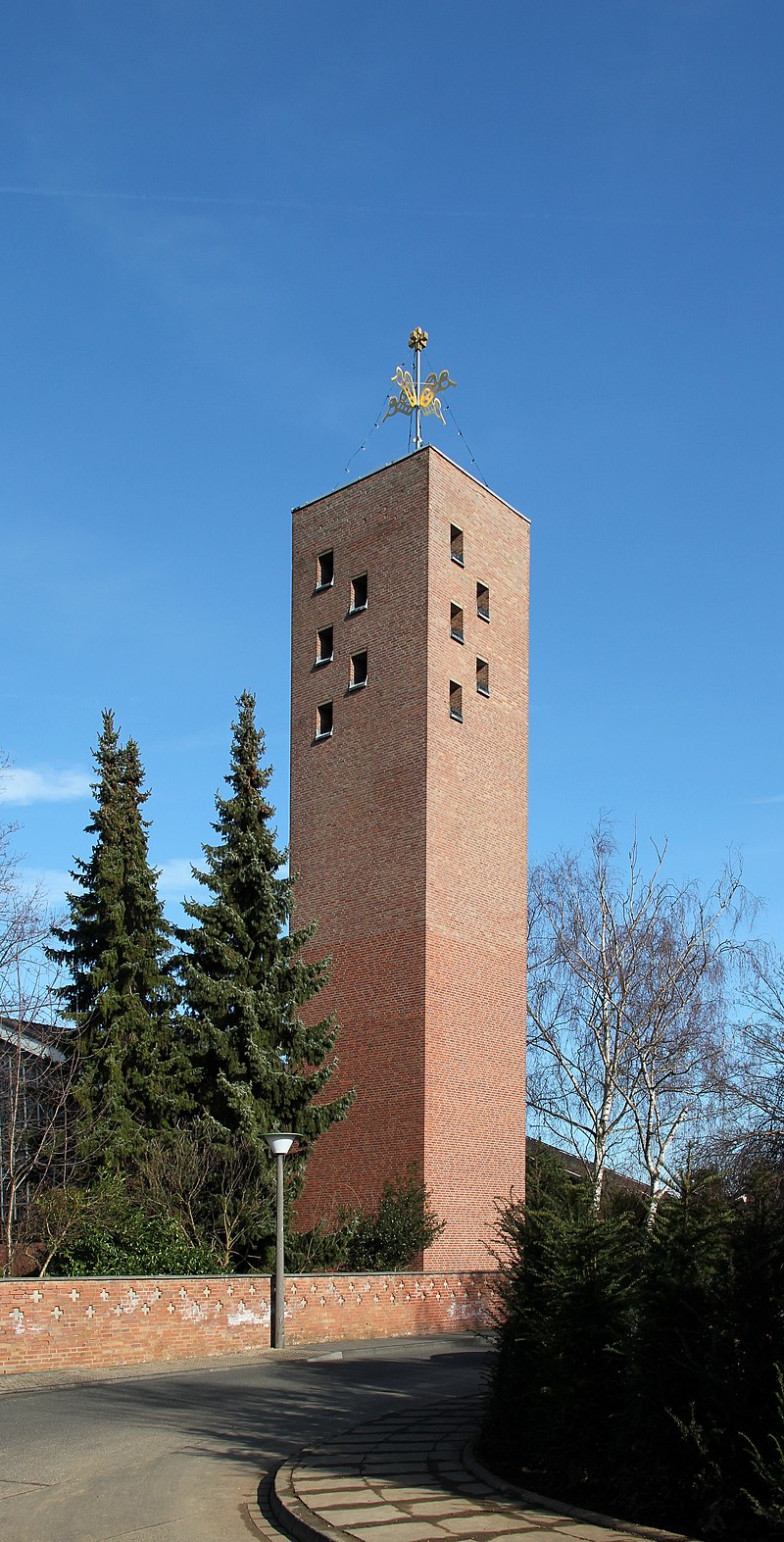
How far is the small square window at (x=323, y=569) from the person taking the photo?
112ft

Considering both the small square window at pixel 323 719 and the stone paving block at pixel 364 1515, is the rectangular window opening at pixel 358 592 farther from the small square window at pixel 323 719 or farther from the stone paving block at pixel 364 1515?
the stone paving block at pixel 364 1515

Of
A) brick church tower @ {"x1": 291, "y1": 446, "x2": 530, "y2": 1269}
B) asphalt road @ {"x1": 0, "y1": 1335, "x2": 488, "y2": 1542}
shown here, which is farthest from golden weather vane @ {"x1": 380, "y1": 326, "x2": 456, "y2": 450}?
asphalt road @ {"x1": 0, "y1": 1335, "x2": 488, "y2": 1542}

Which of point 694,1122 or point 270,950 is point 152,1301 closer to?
point 270,950

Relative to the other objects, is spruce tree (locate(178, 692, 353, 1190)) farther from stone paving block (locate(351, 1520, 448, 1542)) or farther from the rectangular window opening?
stone paving block (locate(351, 1520, 448, 1542))

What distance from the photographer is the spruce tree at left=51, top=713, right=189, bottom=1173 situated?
25.0 m

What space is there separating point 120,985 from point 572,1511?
19229 millimetres

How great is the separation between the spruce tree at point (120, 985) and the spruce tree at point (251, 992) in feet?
2.21

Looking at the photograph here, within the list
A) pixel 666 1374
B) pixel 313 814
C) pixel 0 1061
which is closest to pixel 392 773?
pixel 313 814

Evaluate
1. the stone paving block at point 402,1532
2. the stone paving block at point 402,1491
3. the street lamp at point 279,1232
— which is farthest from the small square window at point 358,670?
the stone paving block at point 402,1532

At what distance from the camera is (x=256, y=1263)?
2445 centimetres

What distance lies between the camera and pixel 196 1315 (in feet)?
67.4

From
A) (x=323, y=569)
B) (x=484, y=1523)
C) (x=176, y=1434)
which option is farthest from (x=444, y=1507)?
(x=323, y=569)

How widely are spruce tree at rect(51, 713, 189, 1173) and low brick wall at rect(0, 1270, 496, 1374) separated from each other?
4.02 meters

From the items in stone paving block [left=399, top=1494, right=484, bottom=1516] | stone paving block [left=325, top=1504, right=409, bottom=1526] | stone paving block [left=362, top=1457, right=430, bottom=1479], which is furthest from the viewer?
stone paving block [left=362, top=1457, right=430, bottom=1479]
